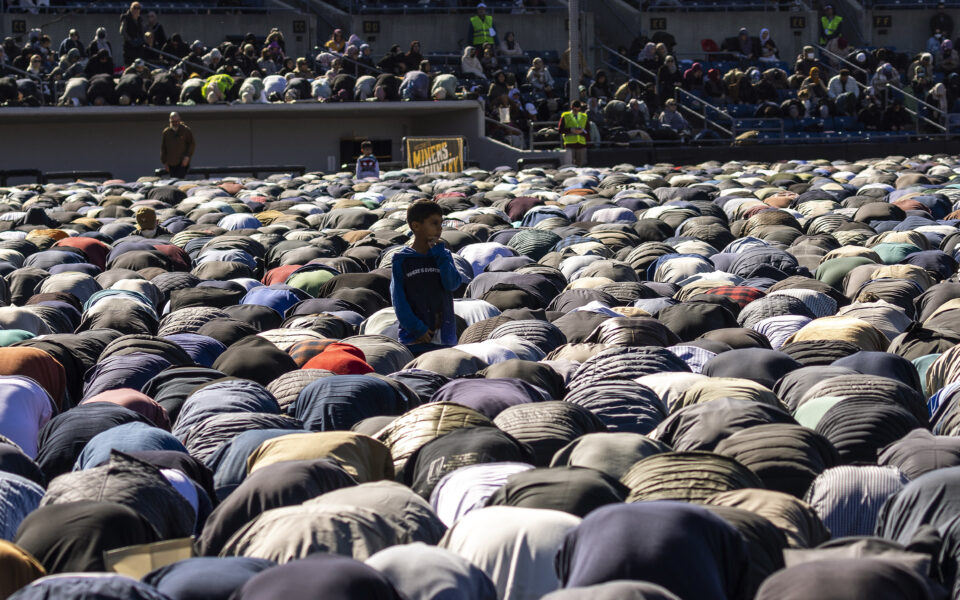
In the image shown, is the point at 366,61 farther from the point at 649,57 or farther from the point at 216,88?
the point at 649,57

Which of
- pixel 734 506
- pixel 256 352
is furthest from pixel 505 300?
pixel 734 506

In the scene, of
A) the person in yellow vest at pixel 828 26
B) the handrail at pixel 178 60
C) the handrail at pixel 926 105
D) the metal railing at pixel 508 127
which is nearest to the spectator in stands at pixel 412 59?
the metal railing at pixel 508 127

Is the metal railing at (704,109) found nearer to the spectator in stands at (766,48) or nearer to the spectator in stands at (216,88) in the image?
the spectator in stands at (766,48)

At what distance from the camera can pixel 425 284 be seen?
9.66 meters

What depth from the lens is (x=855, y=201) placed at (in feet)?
63.5

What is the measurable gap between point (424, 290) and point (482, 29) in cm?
2669

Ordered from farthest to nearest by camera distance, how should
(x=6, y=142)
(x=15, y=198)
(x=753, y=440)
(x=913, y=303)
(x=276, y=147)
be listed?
(x=276, y=147) < (x=6, y=142) < (x=15, y=198) < (x=913, y=303) < (x=753, y=440)

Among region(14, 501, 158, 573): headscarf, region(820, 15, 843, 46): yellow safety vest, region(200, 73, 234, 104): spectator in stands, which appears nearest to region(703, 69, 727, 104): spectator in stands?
region(820, 15, 843, 46): yellow safety vest

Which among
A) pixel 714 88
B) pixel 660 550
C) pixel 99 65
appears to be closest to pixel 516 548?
pixel 660 550

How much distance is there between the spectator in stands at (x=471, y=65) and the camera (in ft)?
112

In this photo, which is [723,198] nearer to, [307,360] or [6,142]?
[307,360]

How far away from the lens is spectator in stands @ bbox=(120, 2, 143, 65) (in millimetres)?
30734

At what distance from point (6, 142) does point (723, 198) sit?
18135 millimetres

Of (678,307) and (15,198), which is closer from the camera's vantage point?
(678,307)
